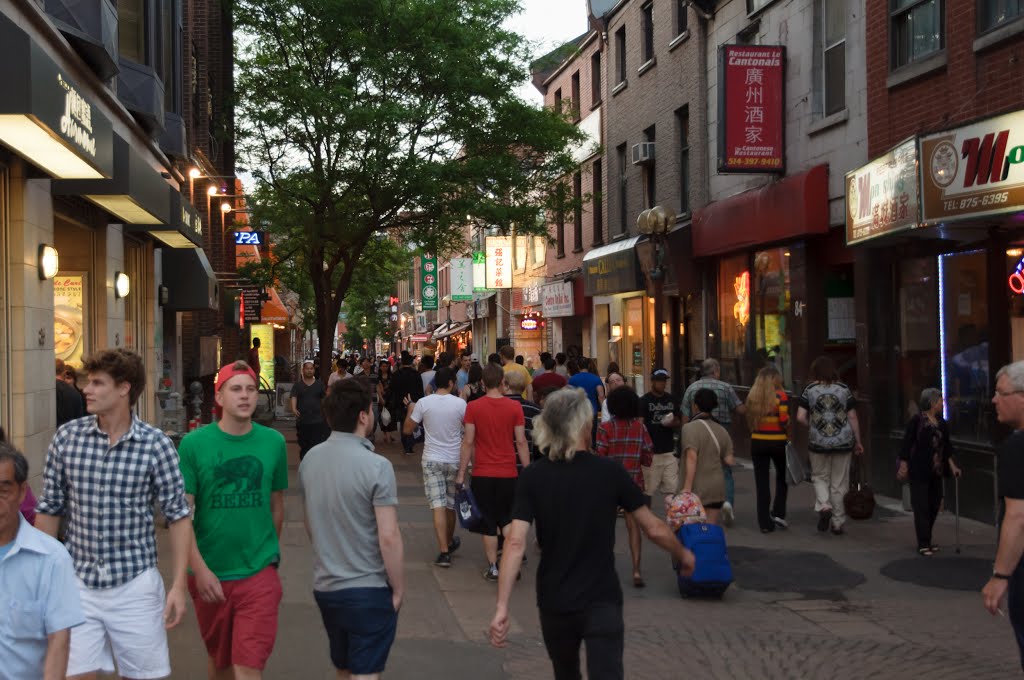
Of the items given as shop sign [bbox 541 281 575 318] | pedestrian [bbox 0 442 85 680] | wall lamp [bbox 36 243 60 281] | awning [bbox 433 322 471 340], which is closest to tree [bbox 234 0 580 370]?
shop sign [bbox 541 281 575 318]

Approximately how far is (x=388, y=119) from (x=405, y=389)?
5.10 metres

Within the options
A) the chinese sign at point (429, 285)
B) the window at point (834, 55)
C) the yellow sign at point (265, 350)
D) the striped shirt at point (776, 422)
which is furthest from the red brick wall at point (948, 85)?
the chinese sign at point (429, 285)

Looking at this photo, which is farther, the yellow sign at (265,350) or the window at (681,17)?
the yellow sign at (265,350)

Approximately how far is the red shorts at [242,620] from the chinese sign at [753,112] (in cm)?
1279

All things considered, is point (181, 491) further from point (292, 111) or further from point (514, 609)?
point (292, 111)

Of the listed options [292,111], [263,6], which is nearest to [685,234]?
[292,111]

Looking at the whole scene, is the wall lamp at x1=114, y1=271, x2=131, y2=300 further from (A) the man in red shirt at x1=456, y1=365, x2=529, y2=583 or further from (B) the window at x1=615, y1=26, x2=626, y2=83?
(B) the window at x1=615, y1=26, x2=626, y2=83

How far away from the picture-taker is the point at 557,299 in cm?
3181

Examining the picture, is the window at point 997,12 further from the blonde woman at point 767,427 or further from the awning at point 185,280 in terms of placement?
the awning at point 185,280

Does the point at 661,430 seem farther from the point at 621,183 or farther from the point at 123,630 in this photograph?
A: the point at 621,183

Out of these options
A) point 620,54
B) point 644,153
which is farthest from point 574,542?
point 620,54

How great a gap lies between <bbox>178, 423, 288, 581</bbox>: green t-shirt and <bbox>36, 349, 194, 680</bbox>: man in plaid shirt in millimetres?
320

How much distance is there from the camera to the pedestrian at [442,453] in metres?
10.4

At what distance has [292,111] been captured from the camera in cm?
2248
